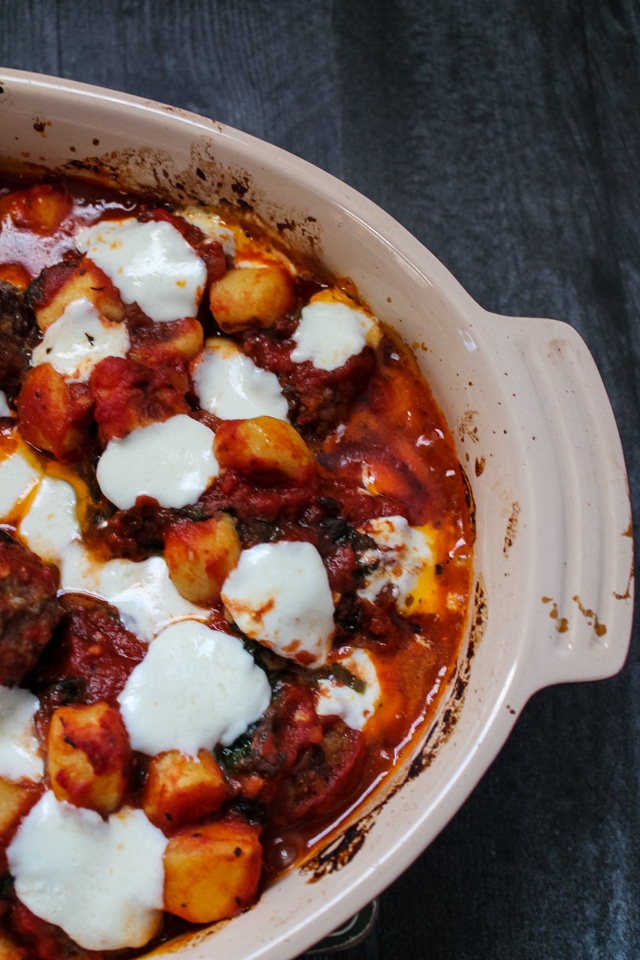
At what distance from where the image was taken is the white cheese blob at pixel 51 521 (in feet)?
5.76

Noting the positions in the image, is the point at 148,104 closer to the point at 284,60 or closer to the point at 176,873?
the point at 284,60

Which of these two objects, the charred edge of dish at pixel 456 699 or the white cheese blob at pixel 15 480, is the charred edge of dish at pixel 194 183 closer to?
the white cheese blob at pixel 15 480

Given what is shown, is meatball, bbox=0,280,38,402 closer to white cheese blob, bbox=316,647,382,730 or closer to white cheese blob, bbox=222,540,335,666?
white cheese blob, bbox=222,540,335,666

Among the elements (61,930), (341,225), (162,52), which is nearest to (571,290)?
(341,225)

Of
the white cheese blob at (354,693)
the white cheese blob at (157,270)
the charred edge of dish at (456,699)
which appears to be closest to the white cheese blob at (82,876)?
the white cheese blob at (354,693)

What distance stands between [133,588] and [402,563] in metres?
0.57

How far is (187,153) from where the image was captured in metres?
1.85

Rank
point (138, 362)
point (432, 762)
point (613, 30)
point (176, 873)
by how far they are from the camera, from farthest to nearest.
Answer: point (613, 30), point (138, 362), point (432, 762), point (176, 873)

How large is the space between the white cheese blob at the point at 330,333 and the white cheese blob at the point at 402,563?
1.23ft

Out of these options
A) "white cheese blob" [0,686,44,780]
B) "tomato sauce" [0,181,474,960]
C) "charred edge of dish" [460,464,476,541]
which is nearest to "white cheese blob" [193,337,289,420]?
"tomato sauce" [0,181,474,960]

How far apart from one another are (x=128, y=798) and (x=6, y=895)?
28cm

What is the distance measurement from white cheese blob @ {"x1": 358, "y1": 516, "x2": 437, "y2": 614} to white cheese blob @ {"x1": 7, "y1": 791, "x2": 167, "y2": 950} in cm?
68

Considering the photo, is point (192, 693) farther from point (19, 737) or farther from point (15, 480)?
point (15, 480)

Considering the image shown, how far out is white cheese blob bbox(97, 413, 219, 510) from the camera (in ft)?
5.50
